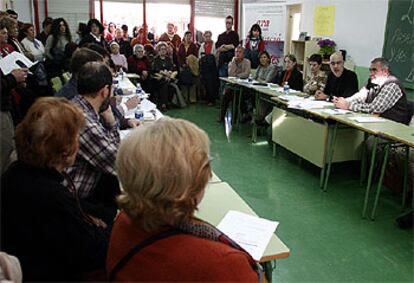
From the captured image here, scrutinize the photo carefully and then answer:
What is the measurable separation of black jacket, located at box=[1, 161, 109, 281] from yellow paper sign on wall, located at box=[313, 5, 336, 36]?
6313mm

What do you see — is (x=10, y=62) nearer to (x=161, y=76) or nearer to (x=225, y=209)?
(x=225, y=209)

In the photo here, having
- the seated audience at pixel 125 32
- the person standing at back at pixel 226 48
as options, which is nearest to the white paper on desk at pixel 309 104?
the person standing at back at pixel 226 48

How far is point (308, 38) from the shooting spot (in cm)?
714

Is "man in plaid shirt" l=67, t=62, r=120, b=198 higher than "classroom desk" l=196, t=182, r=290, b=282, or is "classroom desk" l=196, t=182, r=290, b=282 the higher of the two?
"man in plaid shirt" l=67, t=62, r=120, b=198

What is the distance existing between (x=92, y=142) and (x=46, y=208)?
630 millimetres

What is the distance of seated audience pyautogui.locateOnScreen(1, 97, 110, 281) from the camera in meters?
1.33

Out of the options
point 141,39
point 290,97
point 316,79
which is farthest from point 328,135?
point 141,39

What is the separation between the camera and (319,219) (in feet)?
10.7

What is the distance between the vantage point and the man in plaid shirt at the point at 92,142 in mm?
1912

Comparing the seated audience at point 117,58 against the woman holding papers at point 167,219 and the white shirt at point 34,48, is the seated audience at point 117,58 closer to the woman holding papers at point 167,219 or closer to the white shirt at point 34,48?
the white shirt at point 34,48

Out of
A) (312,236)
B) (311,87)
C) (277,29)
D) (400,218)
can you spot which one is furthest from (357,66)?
(312,236)

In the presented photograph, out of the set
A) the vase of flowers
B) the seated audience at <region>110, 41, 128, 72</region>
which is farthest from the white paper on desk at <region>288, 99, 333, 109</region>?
the seated audience at <region>110, 41, 128, 72</region>

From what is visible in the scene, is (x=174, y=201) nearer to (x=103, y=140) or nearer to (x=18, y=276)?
(x=18, y=276)

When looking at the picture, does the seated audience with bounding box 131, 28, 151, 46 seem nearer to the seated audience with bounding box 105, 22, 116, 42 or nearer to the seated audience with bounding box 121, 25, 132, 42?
the seated audience with bounding box 121, 25, 132, 42
